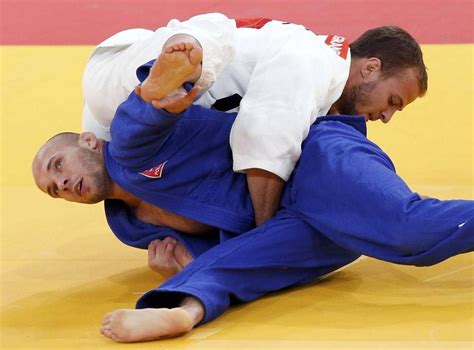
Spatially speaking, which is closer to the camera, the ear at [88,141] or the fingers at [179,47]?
the fingers at [179,47]

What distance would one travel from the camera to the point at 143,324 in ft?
7.80

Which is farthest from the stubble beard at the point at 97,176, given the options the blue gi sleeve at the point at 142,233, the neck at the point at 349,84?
the neck at the point at 349,84

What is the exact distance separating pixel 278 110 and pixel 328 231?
341mm

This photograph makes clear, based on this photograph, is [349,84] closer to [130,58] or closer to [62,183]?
[130,58]

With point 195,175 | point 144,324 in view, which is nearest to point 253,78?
point 195,175

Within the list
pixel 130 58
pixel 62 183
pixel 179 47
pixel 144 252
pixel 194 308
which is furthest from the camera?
pixel 144 252

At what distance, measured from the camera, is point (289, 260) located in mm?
2756

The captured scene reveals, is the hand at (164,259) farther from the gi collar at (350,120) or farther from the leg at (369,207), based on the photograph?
the gi collar at (350,120)

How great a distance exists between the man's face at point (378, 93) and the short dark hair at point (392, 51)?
21mm

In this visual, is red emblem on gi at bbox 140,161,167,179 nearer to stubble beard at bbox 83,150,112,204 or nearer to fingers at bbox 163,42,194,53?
stubble beard at bbox 83,150,112,204

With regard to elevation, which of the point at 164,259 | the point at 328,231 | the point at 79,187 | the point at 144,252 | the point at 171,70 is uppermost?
the point at 171,70

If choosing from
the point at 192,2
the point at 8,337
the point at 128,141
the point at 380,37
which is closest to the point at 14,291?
the point at 8,337

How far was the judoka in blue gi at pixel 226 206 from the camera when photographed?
2.55 meters

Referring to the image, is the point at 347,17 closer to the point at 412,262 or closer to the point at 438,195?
the point at 438,195
